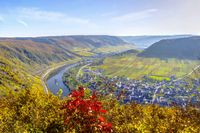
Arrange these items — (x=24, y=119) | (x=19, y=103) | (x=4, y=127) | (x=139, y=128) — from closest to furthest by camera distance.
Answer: (x=139, y=128)
(x=4, y=127)
(x=24, y=119)
(x=19, y=103)

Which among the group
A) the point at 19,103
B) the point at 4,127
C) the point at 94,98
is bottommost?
the point at 19,103

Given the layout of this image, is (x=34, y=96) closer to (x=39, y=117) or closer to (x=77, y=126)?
(x=39, y=117)

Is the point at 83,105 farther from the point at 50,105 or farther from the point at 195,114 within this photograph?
the point at 195,114

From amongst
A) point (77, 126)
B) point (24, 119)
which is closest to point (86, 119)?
point (77, 126)

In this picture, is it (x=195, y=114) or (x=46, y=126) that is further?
(x=195, y=114)

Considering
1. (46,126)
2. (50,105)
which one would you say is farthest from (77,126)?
(50,105)

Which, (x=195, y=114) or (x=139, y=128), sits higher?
(x=139, y=128)

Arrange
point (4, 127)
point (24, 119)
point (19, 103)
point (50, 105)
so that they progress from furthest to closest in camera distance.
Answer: point (19, 103), point (50, 105), point (24, 119), point (4, 127)

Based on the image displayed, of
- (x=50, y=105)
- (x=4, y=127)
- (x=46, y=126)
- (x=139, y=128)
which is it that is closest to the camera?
(x=139, y=128)

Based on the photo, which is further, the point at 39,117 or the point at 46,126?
the point at 39,117
